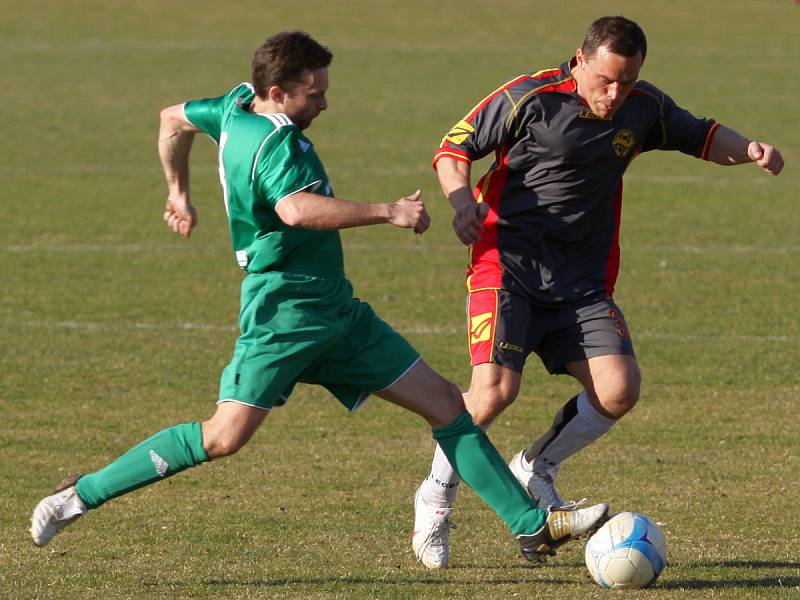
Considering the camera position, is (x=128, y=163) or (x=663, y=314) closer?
(x=663, y=314)

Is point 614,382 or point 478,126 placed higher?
point 478,126

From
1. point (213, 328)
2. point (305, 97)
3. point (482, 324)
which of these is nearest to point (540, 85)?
point (482, 324)

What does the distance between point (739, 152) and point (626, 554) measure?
6.97 ft

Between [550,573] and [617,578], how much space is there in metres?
0.46

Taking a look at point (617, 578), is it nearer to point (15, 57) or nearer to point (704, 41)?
point (15, 57)

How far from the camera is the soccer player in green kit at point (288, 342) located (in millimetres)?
5922

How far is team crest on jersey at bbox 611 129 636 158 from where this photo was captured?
6891 millimetres

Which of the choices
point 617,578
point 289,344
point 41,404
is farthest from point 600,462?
point 41,404

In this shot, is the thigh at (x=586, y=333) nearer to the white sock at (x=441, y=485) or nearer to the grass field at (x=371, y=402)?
the white sock at (x=441, y=485)

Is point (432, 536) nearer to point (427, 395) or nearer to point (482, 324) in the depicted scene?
point (427, 395)

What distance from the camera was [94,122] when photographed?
22.3 metres

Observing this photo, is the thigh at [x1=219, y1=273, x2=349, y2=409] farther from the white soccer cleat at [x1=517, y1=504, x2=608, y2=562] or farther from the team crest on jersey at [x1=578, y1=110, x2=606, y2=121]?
the team crest on jersey at [x1=578, y1=110, x2=606, y2=121]

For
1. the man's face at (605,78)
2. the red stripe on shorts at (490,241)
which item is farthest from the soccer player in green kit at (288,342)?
the man's face at (605,78)

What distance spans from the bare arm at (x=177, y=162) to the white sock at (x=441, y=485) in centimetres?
150
